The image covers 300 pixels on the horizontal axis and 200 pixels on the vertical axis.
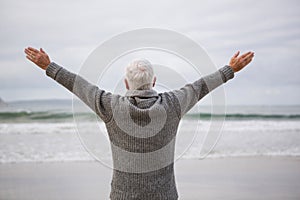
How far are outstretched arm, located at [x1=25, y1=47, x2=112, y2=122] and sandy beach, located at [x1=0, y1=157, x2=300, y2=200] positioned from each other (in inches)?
120

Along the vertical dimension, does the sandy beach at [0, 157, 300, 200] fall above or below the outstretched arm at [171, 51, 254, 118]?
→ below

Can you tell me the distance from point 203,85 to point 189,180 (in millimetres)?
3742

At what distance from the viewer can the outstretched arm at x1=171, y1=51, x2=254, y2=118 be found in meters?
2.45

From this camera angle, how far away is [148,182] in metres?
2.46

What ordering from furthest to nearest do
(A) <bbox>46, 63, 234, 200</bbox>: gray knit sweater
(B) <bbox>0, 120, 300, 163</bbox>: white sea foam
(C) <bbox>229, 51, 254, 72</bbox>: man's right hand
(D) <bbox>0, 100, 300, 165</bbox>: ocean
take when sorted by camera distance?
(B) <bbox>0, 120, 300, 163</bbox>: white sea foam
(D) <bbox>0, 100, 300, 165</bbox>: ocean
(C) <bbox>229, 51, 254, 72</bbox>: man's right hand
(A) <bbox>46, 63, 234, 200</bbox>: gray knit sweater

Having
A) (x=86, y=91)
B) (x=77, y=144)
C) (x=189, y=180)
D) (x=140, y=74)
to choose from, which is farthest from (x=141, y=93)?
(x=77, y=144)

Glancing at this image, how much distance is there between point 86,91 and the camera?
239 cm

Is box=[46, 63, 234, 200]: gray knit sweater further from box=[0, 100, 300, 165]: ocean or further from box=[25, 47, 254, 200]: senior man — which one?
box=[0, 100, 300, 165]: ocean

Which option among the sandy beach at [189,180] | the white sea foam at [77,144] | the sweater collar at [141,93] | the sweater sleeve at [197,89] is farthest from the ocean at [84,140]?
the sweater collar at [141,93]

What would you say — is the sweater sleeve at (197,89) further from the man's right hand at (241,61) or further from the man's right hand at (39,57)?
the man's right hand at (39,57)

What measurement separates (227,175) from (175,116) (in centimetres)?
420

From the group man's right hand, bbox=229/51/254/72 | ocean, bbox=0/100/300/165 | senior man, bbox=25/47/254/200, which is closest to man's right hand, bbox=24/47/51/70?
senior man, bbox=25/47/254/200

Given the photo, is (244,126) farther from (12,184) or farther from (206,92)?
(206,92)

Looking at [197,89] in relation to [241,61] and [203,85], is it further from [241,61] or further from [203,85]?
[241,61]
